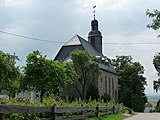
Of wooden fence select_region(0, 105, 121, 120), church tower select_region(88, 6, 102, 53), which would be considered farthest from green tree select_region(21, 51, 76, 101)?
church tower select_region(88, 6, 102, 53)

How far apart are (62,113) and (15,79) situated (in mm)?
26050

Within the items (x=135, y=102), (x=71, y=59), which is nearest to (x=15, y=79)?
(x=71, y=59)

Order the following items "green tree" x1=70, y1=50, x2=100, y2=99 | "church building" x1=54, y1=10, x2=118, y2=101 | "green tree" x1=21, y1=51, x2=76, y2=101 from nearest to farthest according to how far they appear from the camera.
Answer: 1. "green tree" x1=21, y1=51, x2=76, y2=101
2. "green tree" x1=70, y1=50, x2=100, y2=99
3. "church building" x1=54, y1=10, x2=118, y2=101

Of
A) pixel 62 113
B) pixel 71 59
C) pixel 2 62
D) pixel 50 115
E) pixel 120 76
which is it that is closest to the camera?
pixel 50 115

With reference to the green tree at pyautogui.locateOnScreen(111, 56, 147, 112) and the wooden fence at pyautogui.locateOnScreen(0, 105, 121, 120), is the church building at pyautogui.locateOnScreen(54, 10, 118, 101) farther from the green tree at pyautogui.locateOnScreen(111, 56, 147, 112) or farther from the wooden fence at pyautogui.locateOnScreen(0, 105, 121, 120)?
the wooden fence at pyautogui.locateOnScreen(0, 105, 121, 120)

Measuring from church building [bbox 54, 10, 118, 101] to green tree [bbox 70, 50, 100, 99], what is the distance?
12.0ft

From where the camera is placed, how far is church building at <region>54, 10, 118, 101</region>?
66.6 meters

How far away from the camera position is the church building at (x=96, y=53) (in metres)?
66.6

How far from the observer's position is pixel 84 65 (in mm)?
56875

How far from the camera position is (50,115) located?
1316 cm

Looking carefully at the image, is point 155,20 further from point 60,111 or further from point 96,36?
point 96,36

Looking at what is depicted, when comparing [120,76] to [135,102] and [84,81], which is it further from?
[84,81]

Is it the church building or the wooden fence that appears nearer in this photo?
the wooden fence

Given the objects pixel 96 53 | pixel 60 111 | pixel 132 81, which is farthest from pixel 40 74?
pixel 132 81
